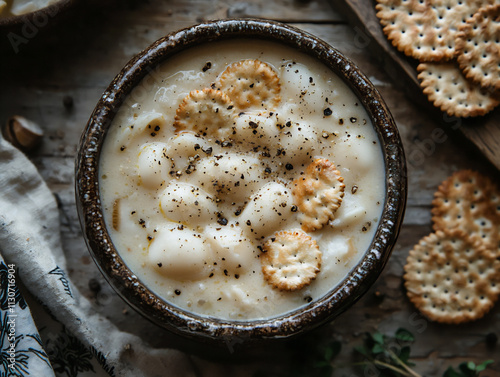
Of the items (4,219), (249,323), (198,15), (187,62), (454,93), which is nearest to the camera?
(249,323)

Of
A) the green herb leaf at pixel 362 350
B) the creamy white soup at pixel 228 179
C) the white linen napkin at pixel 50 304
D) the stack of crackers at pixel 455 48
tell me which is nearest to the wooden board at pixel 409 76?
the stack of crackers at pixel 455 48

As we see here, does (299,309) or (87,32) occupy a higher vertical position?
(87,32)

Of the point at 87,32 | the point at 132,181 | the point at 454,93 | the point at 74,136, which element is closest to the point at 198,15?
the point at 87,32

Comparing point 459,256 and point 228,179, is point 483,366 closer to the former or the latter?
point 459,256

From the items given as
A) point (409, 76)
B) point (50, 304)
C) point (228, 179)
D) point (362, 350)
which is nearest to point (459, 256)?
point (362, 350)

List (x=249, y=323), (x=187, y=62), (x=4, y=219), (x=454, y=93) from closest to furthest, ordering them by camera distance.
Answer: (x=249, y=323) < (x=187, y=62) < (x=4, y=219) < (x=454, y=93)

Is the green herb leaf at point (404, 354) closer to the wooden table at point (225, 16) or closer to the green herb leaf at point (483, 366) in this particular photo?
A: the wooden table at point (225, 16)

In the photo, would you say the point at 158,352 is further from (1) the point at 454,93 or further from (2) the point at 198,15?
(1) the point at 454,93
